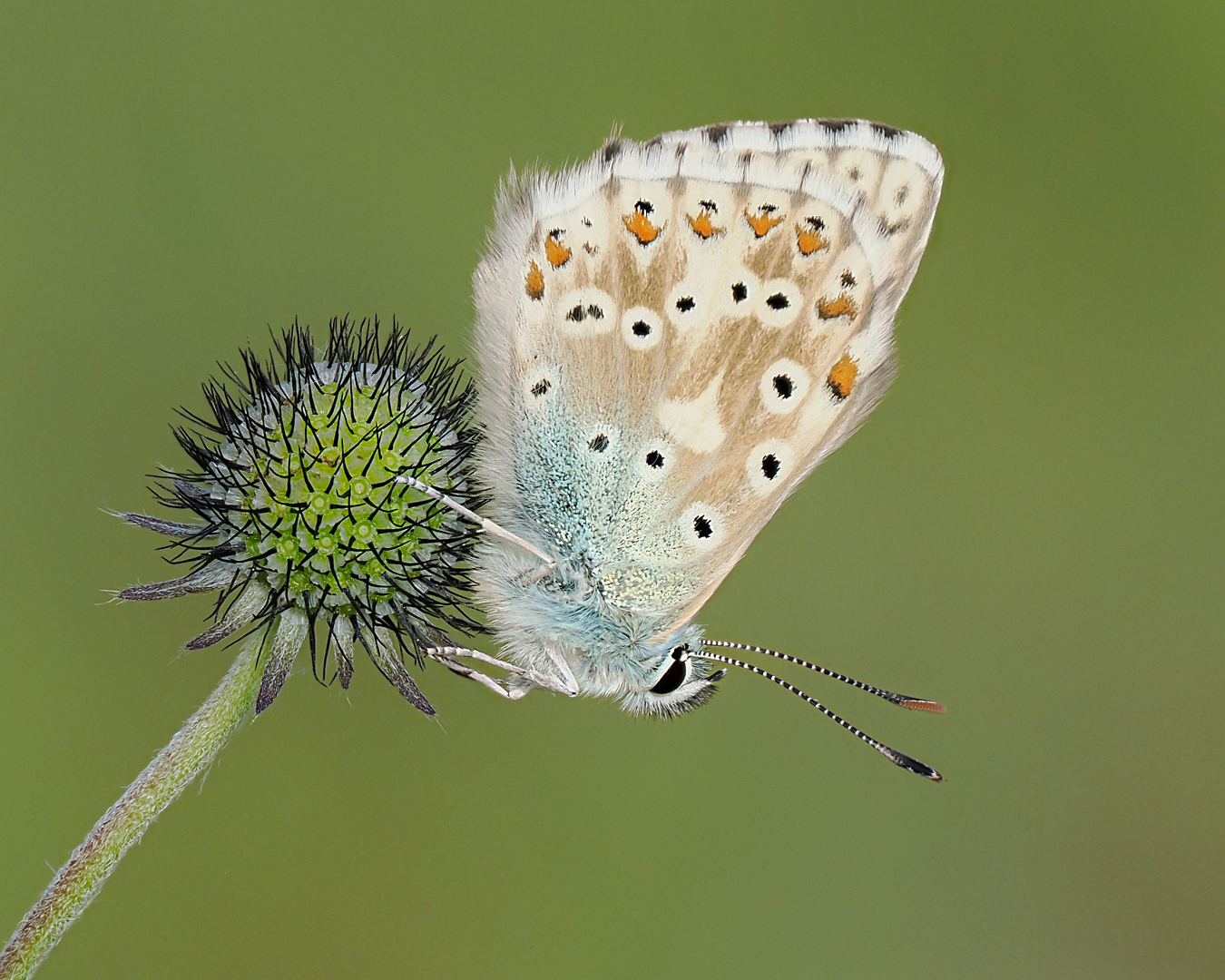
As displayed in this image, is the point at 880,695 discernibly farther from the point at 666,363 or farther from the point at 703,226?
the point at 703,226

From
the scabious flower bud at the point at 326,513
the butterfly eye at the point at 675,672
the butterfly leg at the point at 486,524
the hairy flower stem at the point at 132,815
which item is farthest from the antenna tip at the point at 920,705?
the hairy flower stem at the point at 132,815

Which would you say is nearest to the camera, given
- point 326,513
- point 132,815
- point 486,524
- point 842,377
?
point 132,815

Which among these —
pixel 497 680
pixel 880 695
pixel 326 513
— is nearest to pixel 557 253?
pixel 326 513

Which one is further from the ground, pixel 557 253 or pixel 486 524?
pixel 557 253

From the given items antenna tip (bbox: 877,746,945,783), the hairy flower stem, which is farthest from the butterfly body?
the hairy flower stem

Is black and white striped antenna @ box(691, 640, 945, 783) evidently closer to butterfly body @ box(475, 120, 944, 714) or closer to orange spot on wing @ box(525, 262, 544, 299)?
butterfly body @ box(475, 120, 944, 714)

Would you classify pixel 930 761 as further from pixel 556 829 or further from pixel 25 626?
pixel 25 626

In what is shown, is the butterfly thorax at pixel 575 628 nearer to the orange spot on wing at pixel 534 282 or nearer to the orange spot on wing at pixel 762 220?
the orange spot on wing at pixel 534 282

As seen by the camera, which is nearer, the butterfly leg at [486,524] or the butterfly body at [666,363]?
the butterfly leg at [486,524]

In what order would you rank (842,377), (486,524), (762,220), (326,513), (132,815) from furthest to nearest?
(762,220), (842,377), (486,524), (326,513), (132,815)
